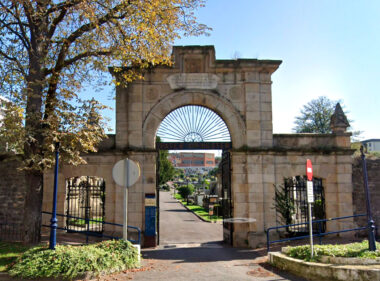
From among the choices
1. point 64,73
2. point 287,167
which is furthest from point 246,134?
point 64,73

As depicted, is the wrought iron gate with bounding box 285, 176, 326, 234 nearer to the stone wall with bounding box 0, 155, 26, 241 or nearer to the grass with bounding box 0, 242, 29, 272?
the grass with bounding box 0, 242, 29, 272

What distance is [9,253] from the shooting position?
8.21 meters

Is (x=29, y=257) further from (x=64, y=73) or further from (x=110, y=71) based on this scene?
(x=110, y=71)

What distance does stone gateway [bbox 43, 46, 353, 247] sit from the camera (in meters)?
12.1

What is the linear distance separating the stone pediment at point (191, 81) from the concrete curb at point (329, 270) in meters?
6.98

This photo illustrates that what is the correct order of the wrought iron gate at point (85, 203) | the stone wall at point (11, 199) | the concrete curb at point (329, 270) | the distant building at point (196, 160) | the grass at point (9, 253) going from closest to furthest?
1. the concrete curb at point (329, 270)
2. the grass at point (9, 253)
3. the stone wall at point (11, 199)
4. the wrought iron gate at point (85, 203)
5. the distant building at point (196, 160)

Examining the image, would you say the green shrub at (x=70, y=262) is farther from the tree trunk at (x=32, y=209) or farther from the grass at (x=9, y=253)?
the tree trunk at (x=32, y=209)

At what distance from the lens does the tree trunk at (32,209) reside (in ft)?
29.1

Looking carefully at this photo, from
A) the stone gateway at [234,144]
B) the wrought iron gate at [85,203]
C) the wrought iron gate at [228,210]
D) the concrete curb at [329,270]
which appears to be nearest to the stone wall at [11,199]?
the stone gateway at [234,144]

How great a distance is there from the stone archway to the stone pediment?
0.25 metres

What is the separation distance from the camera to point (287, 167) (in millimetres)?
12430

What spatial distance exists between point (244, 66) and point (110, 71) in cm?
511

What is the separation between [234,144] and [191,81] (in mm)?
2938

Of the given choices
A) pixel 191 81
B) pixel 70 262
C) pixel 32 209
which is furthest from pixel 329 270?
pixel 191 81
